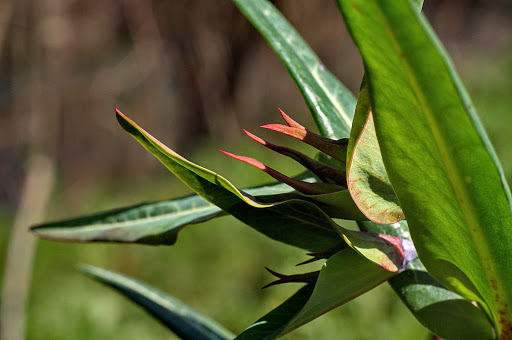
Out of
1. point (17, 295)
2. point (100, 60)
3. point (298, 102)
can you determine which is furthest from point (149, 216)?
point (100, 60)

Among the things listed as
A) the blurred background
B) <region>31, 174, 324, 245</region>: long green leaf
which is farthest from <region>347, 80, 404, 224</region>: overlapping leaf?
the blurred background

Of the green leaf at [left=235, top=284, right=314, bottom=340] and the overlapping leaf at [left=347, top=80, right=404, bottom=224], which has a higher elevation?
the overlapping leaf at [left=347, top=80, right=404, bottom=224]

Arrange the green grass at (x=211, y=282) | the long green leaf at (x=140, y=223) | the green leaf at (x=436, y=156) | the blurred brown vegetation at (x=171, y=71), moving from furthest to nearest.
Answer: the blurred brown vegetation at (x=171, y=71) → the green grass at (x=211, y=282) → the long green leaf at (x=140, y=223) → the green leaf at (x=436, y=156)

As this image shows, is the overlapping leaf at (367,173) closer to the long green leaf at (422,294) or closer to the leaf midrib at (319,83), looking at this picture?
the long green leaf at (422,294)

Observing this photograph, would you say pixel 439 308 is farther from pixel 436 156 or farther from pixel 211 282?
pixel 211 282

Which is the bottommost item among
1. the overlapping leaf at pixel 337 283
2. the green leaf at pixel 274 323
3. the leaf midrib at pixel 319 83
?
the green leaf at pixel 274 323

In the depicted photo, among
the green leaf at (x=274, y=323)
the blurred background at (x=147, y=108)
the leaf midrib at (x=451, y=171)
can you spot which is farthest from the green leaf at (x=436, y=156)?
the blurred background at (x=147, y=108)

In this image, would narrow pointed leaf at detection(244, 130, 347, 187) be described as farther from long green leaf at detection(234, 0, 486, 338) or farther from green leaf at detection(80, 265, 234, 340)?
green leaf at detection(80, 265, 234, 340)
